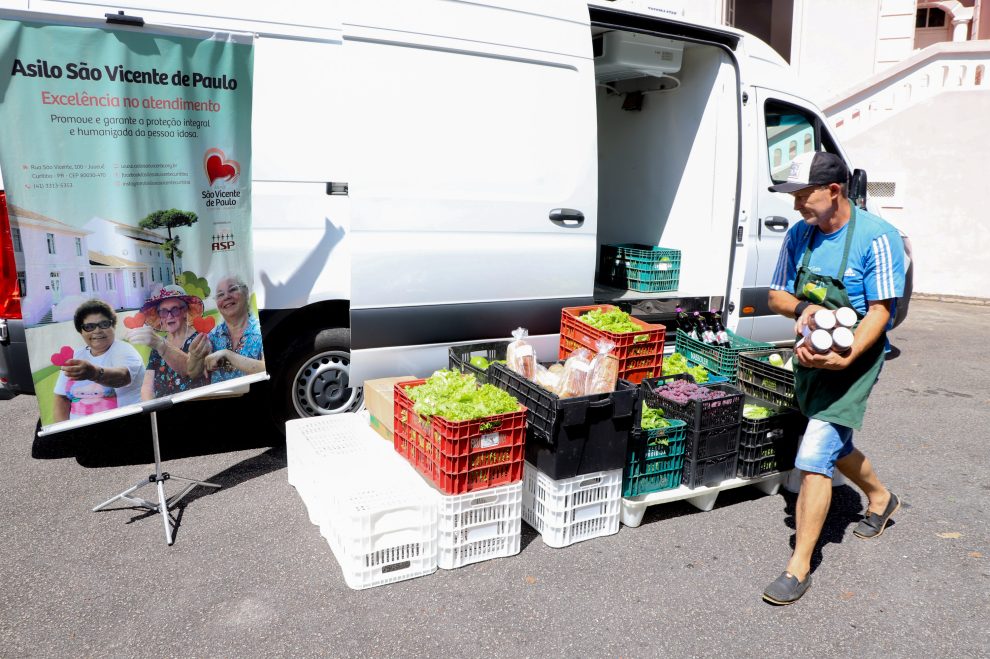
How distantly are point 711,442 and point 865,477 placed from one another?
811 millimetres

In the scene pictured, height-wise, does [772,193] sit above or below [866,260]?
above

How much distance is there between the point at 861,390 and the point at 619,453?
1150 millimetres

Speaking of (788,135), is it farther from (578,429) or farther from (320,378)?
(320,378)

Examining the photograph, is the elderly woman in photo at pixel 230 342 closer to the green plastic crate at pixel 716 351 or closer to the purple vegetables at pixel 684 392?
the purple vegetables at pixel 684 392

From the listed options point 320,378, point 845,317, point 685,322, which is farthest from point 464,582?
point 685,322

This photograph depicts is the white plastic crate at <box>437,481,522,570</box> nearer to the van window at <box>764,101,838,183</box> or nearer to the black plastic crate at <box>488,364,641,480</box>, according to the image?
the black plastic crate at <box>488,364,641,480</box>

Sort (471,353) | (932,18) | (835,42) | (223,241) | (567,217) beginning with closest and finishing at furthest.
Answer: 1. (223,241)
2. (471,353)
3. (567,217)
4. (835,42)
5. (932,18)

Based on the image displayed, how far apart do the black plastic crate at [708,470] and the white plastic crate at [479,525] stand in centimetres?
102

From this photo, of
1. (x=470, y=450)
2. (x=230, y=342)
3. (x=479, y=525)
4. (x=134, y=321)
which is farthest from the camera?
(x=230, y=342)

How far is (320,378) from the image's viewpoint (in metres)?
4.88

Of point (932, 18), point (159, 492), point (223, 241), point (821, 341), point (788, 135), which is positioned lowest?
point (159, 492)

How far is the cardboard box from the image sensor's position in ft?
13.8

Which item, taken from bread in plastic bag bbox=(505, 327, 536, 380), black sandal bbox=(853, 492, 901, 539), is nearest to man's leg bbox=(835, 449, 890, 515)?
black sandal bbox=(853, 492, 901, 539)

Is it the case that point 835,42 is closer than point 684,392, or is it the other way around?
point 684,392
